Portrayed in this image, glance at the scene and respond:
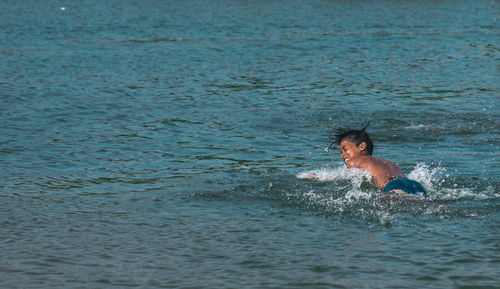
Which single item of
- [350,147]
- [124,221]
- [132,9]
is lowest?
[124,221]

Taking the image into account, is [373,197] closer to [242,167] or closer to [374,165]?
[374,165]

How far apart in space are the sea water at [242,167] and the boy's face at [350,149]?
11.5 inches

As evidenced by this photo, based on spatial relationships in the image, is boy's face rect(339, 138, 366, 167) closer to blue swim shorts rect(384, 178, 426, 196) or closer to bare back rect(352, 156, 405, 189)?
bare back rect(352, 156, 405, 189)

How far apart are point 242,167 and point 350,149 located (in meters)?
2.14

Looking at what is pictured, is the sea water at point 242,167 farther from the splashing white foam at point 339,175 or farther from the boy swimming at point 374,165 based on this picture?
the boy swimming at point 374,165

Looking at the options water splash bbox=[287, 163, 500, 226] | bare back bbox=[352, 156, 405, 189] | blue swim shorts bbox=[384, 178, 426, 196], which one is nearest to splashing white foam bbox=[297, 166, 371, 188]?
water splash bbox=[287, 163, 500, 226]

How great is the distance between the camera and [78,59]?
27.9 metres

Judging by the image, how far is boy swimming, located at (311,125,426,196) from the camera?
10.4 m

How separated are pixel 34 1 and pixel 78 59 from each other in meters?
36.3

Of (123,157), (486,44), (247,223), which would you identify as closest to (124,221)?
(247,223)

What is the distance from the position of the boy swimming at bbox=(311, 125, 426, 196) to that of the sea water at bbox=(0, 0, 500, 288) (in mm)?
146

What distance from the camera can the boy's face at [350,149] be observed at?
37.4 ft

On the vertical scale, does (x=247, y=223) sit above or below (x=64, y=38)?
below

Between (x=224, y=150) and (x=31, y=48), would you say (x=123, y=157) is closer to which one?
(x=224, y=150)
